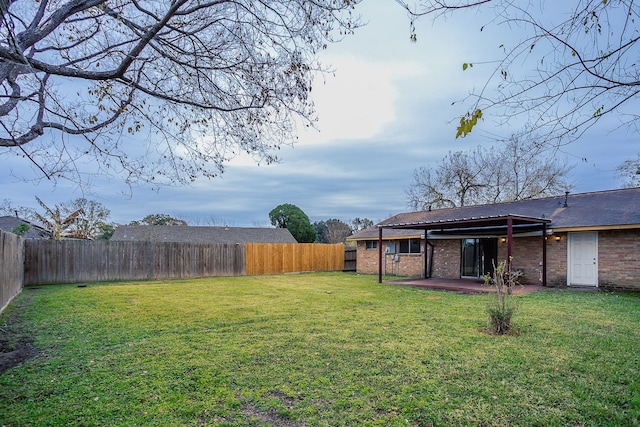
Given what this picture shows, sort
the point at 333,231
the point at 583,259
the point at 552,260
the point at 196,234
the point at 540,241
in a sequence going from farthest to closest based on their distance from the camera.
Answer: the point at 333,231 < the point at 196,234 < the point at 540,241 < the point at 552,260 < the point at 583,259

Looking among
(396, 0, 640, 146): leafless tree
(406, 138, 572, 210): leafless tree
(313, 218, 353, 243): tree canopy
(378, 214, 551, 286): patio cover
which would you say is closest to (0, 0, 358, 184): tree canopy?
(396, 0, 640, 146): leafless tree

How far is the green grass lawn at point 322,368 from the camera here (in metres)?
3.24

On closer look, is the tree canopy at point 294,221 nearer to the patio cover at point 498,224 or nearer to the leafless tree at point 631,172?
the patio cover at point 498,224

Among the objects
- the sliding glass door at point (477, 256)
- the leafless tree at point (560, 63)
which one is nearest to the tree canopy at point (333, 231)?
the sliding glass door at point (477, 256)

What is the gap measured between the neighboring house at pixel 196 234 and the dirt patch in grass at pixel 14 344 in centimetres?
1810

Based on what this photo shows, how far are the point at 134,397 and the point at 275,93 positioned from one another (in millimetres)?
3938

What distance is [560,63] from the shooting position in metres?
2.88

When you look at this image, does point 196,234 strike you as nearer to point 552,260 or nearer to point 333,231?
point 333,231

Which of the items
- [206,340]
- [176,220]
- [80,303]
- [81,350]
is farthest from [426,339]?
[176,220]

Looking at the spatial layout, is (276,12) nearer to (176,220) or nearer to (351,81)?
(351,81)

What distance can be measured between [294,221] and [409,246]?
21.1 m

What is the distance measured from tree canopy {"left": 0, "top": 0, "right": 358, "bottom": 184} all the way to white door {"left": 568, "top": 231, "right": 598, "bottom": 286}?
1183cm

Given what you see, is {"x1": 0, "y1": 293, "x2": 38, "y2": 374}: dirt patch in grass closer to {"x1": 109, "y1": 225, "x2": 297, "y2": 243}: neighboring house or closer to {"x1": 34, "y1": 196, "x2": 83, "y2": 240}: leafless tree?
{"x1": 34, "y1": 196, "x2": 83, "y2": 240}: leafless tree

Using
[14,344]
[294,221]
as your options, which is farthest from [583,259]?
[294,221]
